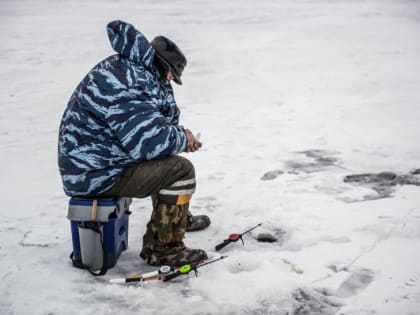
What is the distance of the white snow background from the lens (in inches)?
127

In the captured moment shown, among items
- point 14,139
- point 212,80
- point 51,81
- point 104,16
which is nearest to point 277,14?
point 104,16

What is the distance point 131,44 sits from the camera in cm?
327

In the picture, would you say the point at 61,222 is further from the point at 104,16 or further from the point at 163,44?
the point at 104,16

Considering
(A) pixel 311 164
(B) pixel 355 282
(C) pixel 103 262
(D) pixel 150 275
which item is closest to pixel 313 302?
(B) pixel 355 282

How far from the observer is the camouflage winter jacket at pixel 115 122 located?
321 cm

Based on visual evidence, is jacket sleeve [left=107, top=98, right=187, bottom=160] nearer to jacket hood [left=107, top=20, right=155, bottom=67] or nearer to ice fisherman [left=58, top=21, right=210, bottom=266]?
ice fisherman [left=58, top=21, right=210, bottom=266]

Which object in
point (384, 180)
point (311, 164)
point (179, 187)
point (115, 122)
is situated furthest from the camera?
point (311, 164)

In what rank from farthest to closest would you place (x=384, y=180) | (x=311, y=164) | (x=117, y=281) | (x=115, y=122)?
(x=311, y=164) < (x=384, y=180) < (x=117, y=281) < (x=115, y=122)

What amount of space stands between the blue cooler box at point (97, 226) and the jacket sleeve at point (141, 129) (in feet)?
1.36

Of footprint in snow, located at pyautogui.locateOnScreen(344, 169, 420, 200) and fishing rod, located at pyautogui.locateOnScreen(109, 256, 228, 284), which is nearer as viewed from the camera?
fishing rod, located at pyautogui.locateOnScreen(109, 256, 228, 284)

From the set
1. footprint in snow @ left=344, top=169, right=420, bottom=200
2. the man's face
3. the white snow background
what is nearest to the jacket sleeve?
the man's face

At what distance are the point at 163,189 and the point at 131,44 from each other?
0.98 metres

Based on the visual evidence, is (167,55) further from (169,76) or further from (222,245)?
(222,245)

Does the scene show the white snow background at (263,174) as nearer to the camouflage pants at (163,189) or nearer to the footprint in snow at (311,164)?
the footprint in snow at (311,164)
